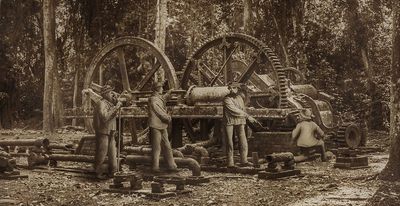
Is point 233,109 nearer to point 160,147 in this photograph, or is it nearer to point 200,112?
point 200,112

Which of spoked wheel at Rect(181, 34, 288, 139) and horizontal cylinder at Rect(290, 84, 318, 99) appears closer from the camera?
spoked wheel at Rect(181, 34, 288, 139)

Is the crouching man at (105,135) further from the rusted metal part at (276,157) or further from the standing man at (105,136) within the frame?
the rusted metal part at (276,157)

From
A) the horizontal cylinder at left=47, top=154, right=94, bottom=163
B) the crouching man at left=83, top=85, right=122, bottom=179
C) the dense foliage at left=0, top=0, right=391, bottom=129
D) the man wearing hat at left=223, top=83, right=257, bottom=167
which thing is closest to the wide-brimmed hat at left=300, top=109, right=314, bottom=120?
the man wearing hat at left=223, top=83, right=257, bottom=167

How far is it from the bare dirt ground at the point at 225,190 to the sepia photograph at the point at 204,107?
3 centimetres

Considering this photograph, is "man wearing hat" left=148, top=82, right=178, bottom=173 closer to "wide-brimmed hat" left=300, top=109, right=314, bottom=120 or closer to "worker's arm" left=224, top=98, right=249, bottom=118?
"worker's arm" left=224, top=98, right=249, bottom=118

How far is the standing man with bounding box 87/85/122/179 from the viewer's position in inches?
431

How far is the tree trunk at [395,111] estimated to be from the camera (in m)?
9.76

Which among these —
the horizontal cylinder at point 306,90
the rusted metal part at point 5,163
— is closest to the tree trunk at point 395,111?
the rusted metal part at point 5,163

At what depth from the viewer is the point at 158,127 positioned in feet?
34.7

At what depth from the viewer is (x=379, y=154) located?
53.0 ft

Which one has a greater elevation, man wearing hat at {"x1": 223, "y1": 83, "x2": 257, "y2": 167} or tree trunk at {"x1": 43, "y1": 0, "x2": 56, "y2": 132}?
tree trunk at {"x1": 43, "y1": 0, "x2": 56, "y2": 132}

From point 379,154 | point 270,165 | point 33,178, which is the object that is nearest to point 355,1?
point 379,154

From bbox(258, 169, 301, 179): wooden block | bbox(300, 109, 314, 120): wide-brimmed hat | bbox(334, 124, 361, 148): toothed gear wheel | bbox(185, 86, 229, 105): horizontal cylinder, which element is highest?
bbox(185, 86, 229, 105): horizontal cylinder

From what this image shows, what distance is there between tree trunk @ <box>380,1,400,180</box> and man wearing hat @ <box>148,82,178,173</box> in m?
3.99
